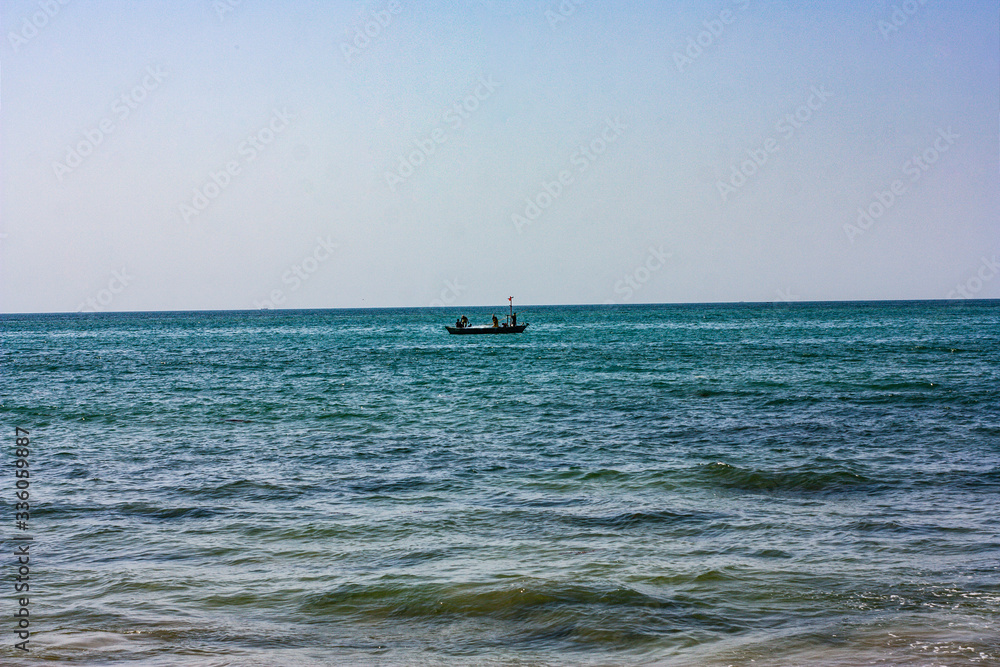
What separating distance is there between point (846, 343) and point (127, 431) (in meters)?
53.1

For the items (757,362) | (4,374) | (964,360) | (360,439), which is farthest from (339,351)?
(360,439)

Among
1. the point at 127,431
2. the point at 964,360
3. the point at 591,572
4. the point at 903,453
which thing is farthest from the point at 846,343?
the point at 591,572

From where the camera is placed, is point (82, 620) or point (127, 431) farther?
point (127, 431)

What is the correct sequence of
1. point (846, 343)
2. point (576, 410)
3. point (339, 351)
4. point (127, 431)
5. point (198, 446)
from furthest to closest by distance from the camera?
point (339, 351)
point (846, 343)
point (576, 410)
point (127, 431)
point (198, 446)

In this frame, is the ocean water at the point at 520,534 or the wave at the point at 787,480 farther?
the wave at the point at 787,480

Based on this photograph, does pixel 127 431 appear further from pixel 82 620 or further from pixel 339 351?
pixel 339 351

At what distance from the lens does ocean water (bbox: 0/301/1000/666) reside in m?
7.82

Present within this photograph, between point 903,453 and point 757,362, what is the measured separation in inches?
1101

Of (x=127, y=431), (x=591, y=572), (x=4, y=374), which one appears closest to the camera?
(x=591, y=572)

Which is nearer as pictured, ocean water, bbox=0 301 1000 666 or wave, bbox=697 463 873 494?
ocean water, bbox=0 301 1000 666

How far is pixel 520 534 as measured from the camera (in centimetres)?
1130

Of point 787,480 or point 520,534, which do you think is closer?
point 520,534

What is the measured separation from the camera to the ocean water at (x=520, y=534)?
7.82m

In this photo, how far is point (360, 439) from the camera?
20.2m
